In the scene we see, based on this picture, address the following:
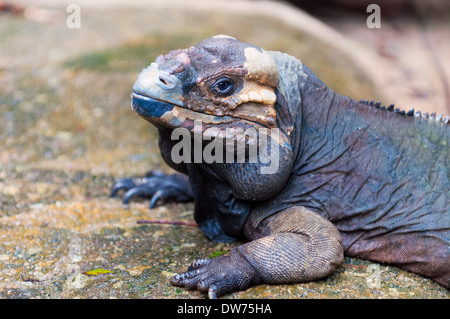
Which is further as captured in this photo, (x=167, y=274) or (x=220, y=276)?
(x=167, y=274)

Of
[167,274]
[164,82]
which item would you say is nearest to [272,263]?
[167,274]

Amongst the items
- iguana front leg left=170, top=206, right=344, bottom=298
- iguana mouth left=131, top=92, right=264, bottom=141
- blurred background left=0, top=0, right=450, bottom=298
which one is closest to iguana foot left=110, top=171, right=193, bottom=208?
blurred background left=0, top=0, right=450, bottom=298

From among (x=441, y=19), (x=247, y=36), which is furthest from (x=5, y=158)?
(x=441, y=19)

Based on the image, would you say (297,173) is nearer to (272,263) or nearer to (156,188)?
(272,263)

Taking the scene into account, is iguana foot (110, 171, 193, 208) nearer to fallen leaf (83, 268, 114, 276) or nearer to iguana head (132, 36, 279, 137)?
fallen leaf (83, 268, 114, 276)

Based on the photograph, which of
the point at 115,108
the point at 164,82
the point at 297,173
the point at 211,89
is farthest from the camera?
the point at 115,108
